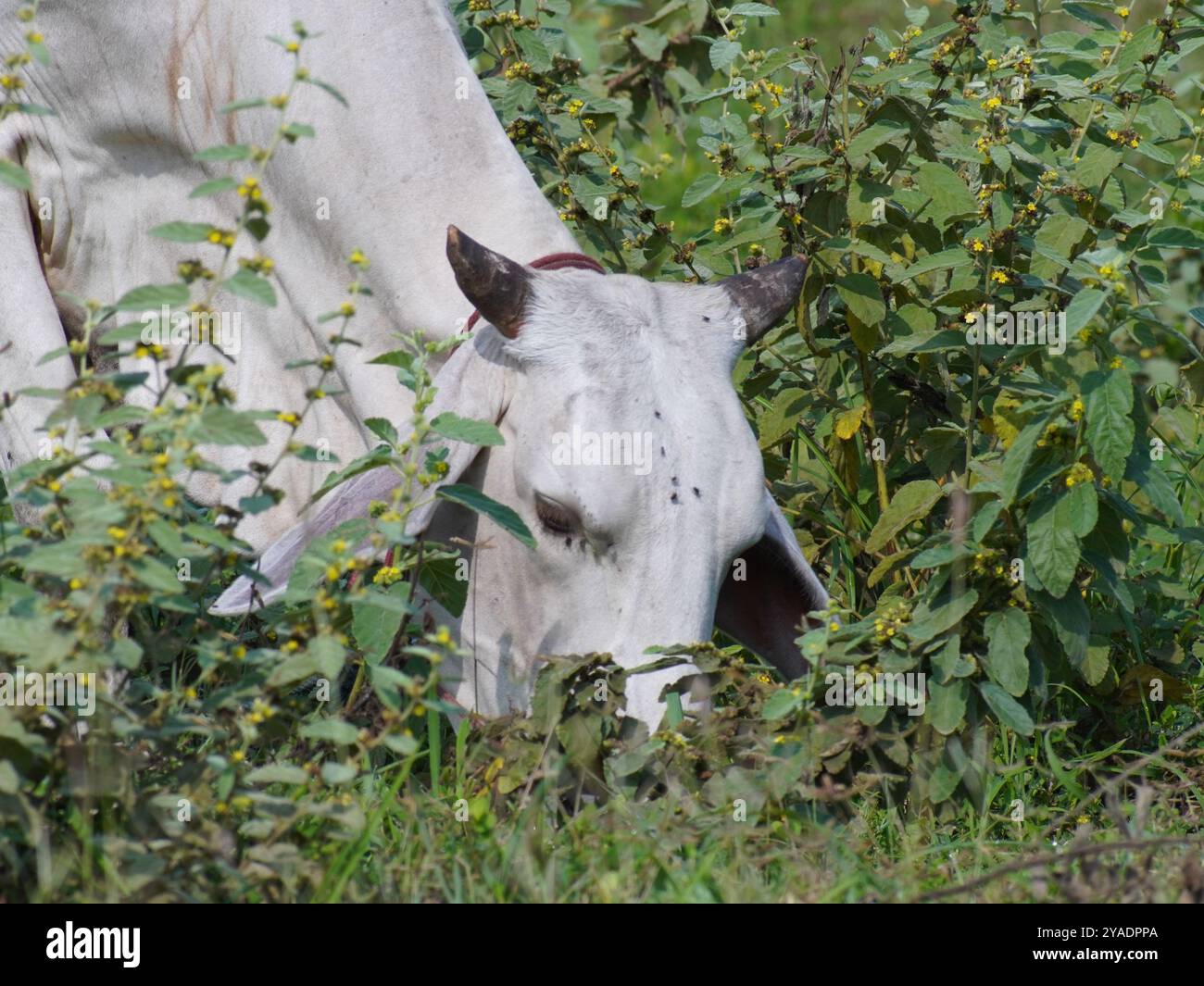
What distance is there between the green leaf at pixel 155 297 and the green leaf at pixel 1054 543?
1.68 m

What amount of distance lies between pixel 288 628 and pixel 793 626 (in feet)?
4.34

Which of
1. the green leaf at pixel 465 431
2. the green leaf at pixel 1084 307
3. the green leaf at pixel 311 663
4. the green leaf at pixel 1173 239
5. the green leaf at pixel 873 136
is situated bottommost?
the green leaf at pixel 311 663

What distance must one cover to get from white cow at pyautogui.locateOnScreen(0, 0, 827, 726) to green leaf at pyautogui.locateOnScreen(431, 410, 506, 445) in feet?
0.83

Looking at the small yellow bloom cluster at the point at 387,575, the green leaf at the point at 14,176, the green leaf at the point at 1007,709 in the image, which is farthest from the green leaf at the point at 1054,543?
the green leaf at the point at 14,176

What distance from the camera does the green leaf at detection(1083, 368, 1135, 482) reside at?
3.02 m

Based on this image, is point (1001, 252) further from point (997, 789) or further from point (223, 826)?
point (223, 826)

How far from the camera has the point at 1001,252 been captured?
3.67 m

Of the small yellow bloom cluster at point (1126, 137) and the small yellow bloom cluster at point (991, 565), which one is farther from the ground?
the small yellow bloom cluster at point (1126, 137)

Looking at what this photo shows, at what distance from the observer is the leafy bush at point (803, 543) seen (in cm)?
231

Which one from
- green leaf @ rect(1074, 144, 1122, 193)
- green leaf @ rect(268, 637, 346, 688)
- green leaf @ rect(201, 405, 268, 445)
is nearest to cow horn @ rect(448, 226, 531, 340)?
green leaf @ rect(201, 405, 268, 445)

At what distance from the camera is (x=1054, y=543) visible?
3154 mm

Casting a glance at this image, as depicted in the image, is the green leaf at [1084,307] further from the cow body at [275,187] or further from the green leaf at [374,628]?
the green leaf at [374,628]

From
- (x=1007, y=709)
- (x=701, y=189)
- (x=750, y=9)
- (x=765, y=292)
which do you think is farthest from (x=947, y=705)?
(x=750, y=9)
